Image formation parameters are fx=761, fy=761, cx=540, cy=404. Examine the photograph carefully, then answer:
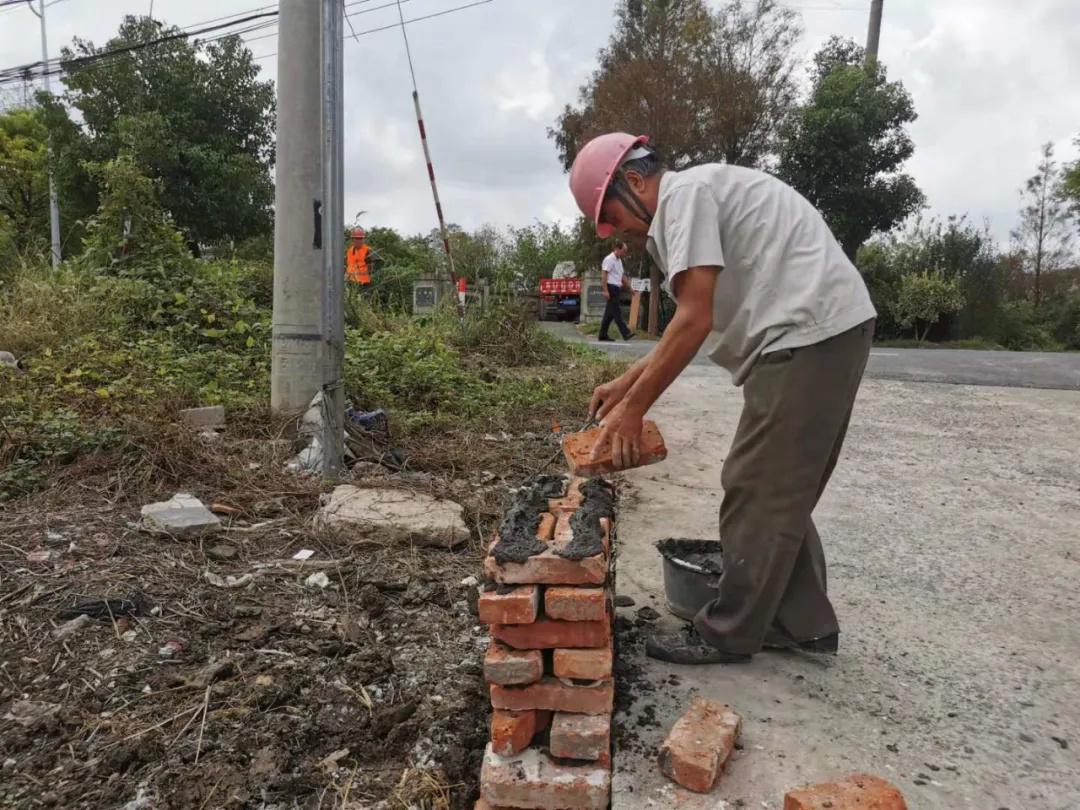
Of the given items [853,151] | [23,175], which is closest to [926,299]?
[853,151]

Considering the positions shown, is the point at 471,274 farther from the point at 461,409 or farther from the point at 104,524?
the point at 104,524

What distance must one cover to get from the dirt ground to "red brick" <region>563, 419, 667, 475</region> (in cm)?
73

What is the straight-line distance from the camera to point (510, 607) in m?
1.75

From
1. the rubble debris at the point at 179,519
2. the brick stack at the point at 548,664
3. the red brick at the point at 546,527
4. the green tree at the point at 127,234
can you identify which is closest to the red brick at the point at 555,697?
the brick stack at the point at 548,664

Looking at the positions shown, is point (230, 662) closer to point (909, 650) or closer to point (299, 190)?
point (909, 650)

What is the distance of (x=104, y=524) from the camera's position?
327 centimetres

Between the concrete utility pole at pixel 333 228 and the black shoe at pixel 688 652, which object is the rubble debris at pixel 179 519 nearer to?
the concrete utility pole at pixel 333 228

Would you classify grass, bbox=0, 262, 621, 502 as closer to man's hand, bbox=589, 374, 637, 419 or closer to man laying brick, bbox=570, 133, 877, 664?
man's hand, bbox=589, 374, 637, 419

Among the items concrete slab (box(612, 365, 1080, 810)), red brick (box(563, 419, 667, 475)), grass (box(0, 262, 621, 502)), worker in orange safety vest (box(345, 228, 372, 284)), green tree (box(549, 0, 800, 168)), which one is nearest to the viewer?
concrete slab (box(612, 365, 1080, 810))

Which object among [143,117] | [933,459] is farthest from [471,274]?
[143,117]

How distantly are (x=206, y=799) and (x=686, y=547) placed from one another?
1716 millimetres

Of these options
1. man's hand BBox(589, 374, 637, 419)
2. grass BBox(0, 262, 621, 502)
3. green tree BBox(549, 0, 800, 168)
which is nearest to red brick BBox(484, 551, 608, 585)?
man's hand BBox(589, 374, 637, 419)

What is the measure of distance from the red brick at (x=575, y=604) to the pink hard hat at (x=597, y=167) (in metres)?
0.99

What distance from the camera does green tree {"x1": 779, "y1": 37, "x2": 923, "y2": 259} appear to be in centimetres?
1931
